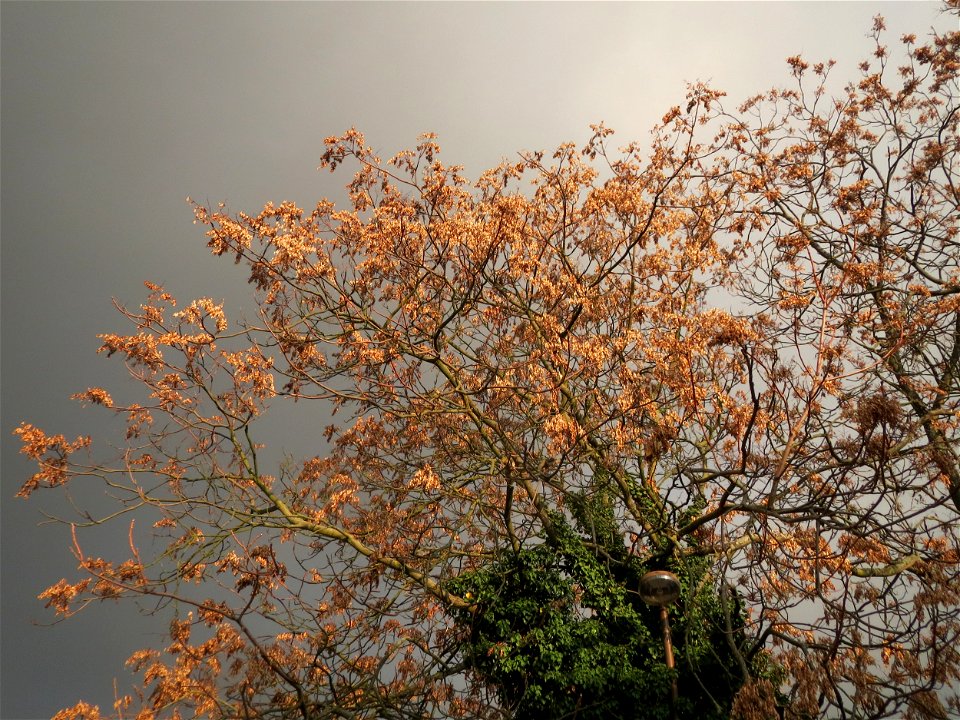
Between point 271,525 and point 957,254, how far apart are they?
11.6 meters

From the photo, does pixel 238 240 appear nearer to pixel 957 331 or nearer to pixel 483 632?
pixel 483 632

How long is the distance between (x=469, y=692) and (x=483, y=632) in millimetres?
876

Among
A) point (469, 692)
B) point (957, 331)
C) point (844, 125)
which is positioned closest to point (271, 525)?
point (469, 692)

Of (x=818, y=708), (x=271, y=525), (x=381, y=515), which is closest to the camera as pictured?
(x=818, y=708)

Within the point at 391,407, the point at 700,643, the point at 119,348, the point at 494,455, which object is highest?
the point at 119,348

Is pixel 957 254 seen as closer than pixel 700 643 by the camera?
No

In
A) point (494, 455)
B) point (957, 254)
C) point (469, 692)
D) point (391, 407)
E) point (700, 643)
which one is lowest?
point (700, 643)

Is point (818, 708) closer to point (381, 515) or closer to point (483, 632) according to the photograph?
point (483, 632)

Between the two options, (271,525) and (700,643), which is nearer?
(271,525)

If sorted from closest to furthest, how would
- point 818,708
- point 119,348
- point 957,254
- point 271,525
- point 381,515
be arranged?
point 818,708 → point 119,348 → point 271,525 → point 381,515 → point 957,254

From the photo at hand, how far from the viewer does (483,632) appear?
1117 cm

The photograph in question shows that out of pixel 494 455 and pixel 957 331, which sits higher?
pixel 494 455

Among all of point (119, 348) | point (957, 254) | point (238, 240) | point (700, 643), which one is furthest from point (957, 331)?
point (119, 348)

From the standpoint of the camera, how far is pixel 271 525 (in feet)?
34.2
